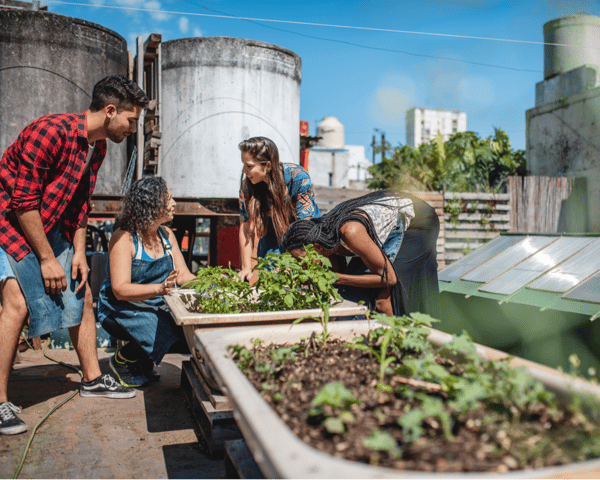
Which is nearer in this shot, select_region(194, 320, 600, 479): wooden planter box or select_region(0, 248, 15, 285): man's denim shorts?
select_region(194, 320, 600, 479): wooden planter box

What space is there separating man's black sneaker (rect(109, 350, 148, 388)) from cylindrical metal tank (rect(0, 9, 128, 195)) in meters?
2.90

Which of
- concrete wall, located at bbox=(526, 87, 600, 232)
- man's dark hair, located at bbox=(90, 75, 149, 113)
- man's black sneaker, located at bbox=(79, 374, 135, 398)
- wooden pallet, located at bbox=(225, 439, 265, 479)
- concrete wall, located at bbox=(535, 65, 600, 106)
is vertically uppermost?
concrete wall, located at bbox=(535, 65, 600, 106)

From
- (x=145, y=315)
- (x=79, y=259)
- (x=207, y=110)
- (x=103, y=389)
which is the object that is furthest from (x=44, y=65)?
(x=103, y=389)

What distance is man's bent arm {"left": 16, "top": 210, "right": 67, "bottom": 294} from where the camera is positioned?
233cm

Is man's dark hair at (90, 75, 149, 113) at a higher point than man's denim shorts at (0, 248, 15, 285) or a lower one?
higher

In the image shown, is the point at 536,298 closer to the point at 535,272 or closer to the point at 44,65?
the point at 535,272

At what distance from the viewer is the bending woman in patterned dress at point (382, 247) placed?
7.98 feet

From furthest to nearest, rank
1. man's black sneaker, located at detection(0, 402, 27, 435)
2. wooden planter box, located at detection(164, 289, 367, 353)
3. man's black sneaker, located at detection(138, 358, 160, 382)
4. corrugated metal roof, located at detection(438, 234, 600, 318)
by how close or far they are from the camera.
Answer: man's black sneaker, located at detection(138, 358, 160, 382) < corrugated metal roof, located at detection(438, 234, 600, 318) < man's black sneaker, located at detection(0, 402, 27, 435) < wooden planter box, located at detection(164, 289, 367, 353)

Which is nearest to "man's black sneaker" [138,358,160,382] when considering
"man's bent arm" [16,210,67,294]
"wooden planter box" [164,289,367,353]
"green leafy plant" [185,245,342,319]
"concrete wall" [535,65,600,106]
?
"man's bent arm" [16,210,67,294]

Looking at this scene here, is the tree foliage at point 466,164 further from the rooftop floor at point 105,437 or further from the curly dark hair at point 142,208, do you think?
the rooftop floor at point 105,437

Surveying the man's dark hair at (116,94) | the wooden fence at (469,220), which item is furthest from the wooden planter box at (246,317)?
the wooden fence at (469,220)

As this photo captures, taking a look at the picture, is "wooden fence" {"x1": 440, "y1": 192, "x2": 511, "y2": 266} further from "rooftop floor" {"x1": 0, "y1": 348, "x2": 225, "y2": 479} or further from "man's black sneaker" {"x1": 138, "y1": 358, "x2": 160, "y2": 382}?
"rooftop floor" {"x1": 0, "y1": 348, "x2": 225, "y2": 479}

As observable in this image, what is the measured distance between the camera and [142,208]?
9.45ft

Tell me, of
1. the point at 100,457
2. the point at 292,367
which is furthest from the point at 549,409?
the point at 100,457
